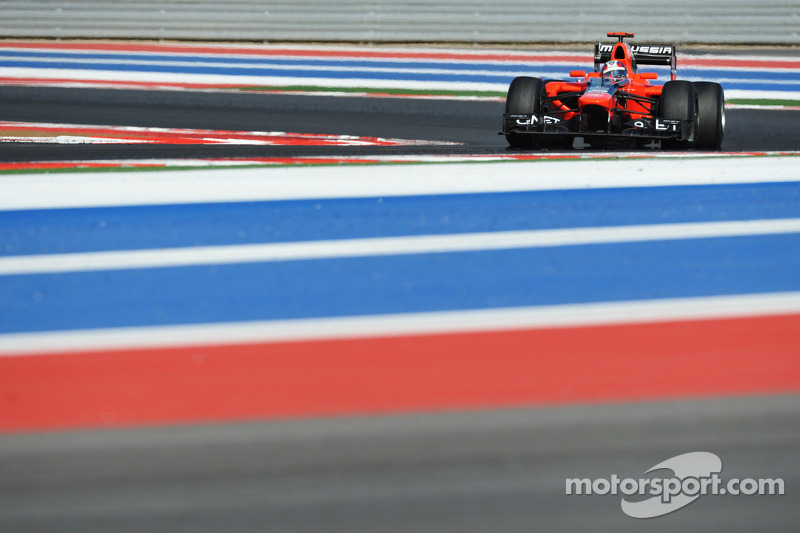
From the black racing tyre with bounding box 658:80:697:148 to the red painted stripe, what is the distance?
4.16 meters

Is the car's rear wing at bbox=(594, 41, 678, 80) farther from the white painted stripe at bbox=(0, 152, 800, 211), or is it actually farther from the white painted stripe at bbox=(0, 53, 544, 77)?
the white painted stripe at bbox=(0, 53, 544, 77)

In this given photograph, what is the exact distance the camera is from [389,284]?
156 inches

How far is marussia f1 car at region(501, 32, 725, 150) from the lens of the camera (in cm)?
743

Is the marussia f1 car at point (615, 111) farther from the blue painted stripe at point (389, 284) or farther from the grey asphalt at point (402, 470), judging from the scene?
the grey asphalt at point (402, 470)

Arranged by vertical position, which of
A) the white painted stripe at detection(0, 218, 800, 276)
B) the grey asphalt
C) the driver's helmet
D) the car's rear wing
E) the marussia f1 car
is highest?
the car's rear wing

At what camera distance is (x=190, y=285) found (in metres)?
3.96

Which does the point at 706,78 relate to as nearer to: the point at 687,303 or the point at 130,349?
the point at 687,303

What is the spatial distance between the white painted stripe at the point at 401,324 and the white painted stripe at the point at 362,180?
181 cm

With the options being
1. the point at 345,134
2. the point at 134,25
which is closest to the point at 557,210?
the point at 345,134

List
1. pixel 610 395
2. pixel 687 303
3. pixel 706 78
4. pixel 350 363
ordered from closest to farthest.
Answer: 1. pixel 610 395
2. pixel 350 363
3. pixel 687 303
4. pixel 706 78

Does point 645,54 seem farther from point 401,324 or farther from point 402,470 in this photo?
point 402,470

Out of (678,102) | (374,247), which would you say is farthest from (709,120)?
(374,247)

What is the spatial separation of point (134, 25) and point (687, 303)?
1475cm

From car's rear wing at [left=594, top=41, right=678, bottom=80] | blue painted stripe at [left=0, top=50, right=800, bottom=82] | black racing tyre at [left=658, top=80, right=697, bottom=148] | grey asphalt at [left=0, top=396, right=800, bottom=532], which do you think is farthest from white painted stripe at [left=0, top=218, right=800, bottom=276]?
blue painted stripe at [left=0, top=50, right=800, bottom=82]
